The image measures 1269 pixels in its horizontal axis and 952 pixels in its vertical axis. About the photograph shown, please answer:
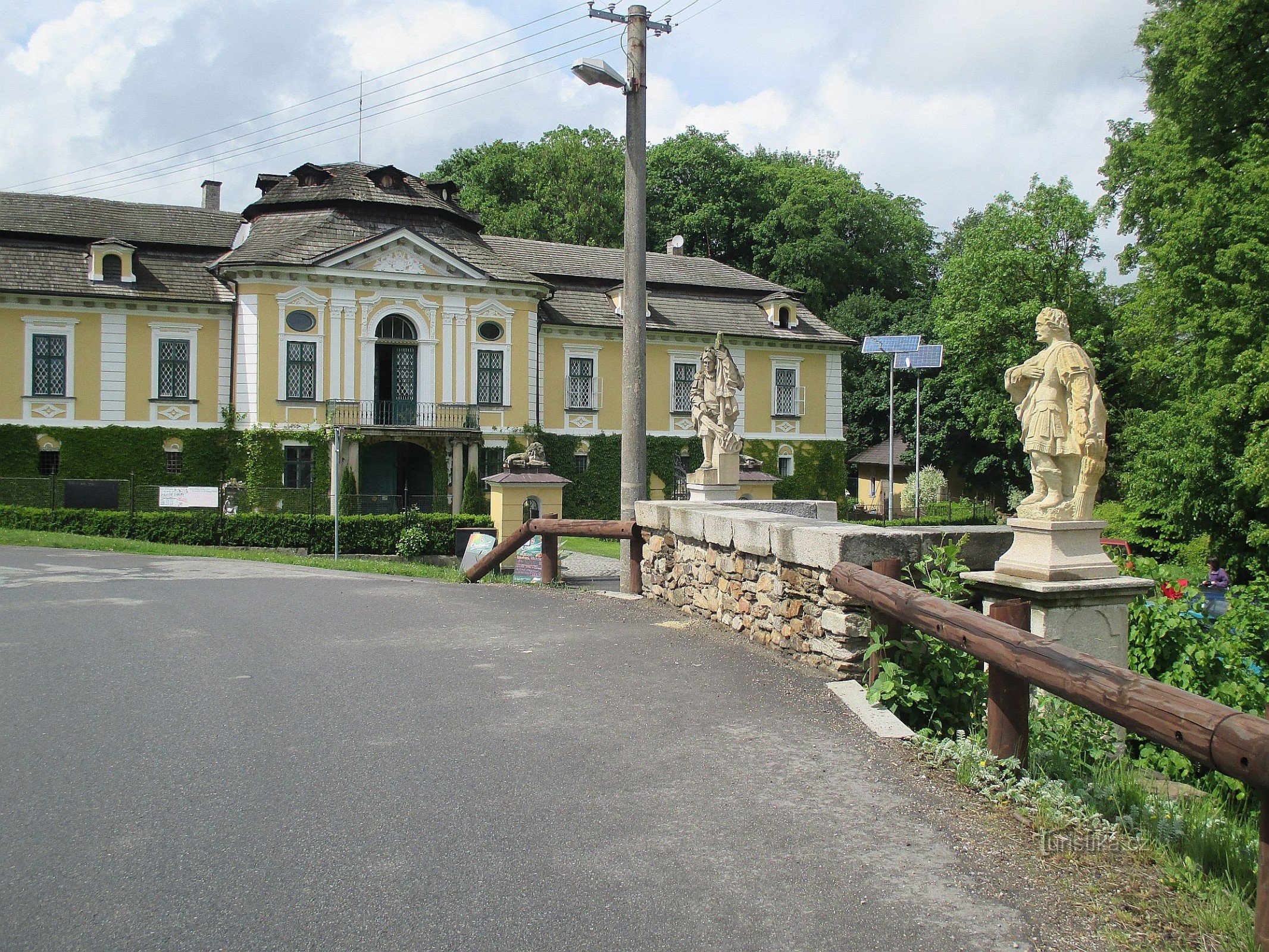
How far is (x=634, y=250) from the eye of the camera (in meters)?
12.7

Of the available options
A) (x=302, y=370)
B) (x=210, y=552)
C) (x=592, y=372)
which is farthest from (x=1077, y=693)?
(x=592, y=372)

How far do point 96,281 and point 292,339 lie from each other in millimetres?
6424

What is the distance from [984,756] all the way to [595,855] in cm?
213

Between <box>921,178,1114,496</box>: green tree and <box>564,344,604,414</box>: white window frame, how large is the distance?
52.1 feet

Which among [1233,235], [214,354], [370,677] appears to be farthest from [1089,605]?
[214,354]

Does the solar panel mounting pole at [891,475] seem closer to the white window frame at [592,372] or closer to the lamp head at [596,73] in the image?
the white window frame at [592,372]

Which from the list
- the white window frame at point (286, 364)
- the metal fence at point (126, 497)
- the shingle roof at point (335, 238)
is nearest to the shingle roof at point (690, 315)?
the shingle roof at point (335, 238)

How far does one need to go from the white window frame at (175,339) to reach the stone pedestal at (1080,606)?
30065 mm

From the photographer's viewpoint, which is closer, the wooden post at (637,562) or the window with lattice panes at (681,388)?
the wooden post at (637,562)

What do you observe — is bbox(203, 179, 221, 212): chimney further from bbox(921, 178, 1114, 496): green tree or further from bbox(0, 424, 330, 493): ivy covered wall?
bbox(921, 178, 1114, 496): green tree

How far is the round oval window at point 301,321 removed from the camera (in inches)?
1205

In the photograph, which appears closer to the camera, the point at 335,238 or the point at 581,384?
the point at 335,238

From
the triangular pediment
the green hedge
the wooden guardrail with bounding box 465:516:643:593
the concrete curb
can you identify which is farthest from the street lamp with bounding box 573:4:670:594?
the triangular pediment

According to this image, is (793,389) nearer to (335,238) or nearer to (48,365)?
(335,238)
